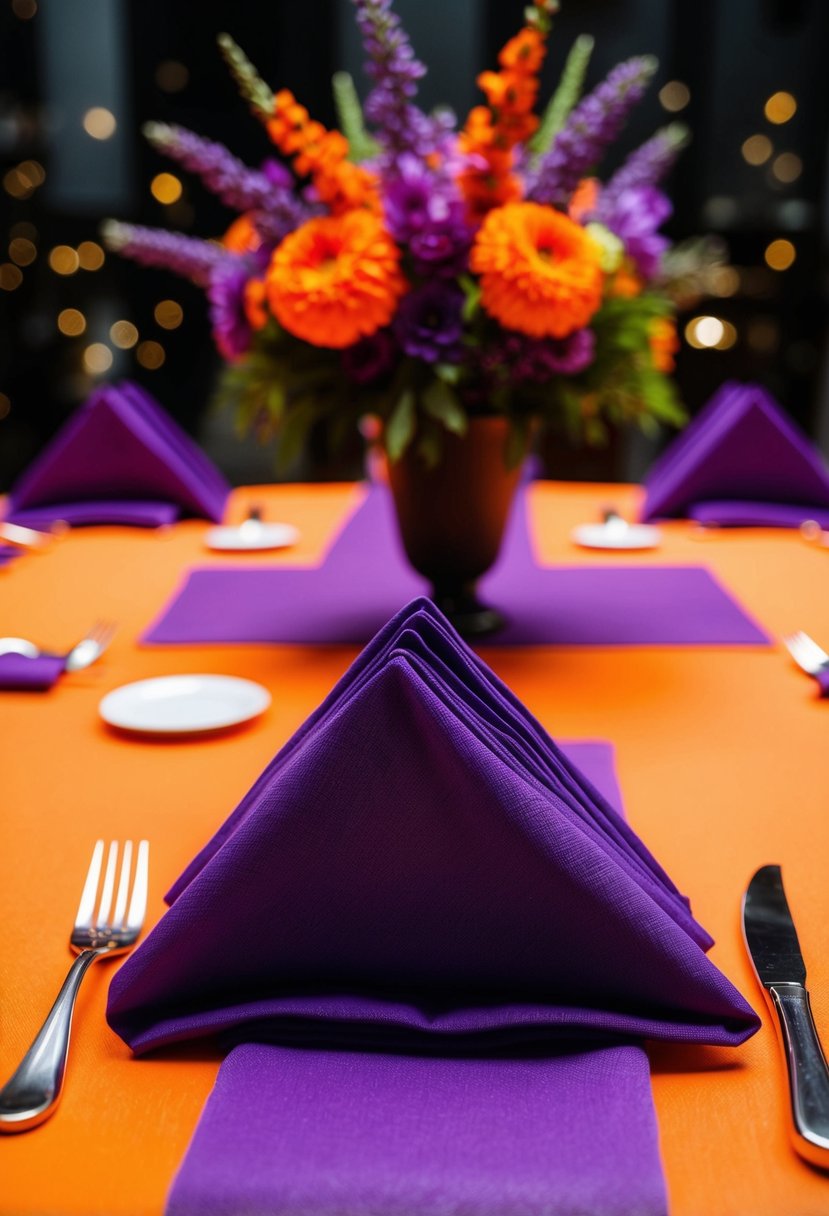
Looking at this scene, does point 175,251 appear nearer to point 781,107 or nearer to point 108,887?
point 108,887

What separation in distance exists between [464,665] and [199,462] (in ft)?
4.46

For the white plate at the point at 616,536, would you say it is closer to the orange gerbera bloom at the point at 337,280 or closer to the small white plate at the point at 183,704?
the orange gerbera bloom at the point at 337,280

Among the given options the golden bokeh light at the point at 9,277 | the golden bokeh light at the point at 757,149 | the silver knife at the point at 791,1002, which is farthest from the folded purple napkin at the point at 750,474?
the golden bokeh light at the point at 9,277

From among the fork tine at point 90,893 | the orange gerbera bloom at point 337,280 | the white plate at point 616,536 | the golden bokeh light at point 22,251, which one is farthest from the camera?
the golden bokeh light at point 22,251

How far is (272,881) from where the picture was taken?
58cm

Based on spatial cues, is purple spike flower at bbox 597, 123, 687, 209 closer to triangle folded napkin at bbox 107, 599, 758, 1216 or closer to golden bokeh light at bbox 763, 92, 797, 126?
triangle folded napkin at bbox 107, 599, 758, 1216

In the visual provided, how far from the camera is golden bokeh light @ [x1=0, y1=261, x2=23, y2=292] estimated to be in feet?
16.4

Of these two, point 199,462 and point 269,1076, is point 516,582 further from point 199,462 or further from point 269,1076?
point 269,1076

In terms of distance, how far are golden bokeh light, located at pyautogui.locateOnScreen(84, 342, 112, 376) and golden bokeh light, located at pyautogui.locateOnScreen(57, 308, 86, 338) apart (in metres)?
0.11

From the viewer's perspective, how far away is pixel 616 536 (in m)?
1.73

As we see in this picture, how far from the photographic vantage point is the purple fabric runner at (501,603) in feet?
4.22

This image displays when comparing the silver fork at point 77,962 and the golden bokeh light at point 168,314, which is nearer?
the silver fork at point 77,962

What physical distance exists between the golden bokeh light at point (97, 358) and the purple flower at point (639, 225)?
4.81 m

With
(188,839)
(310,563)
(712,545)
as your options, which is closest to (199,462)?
(310,563)
